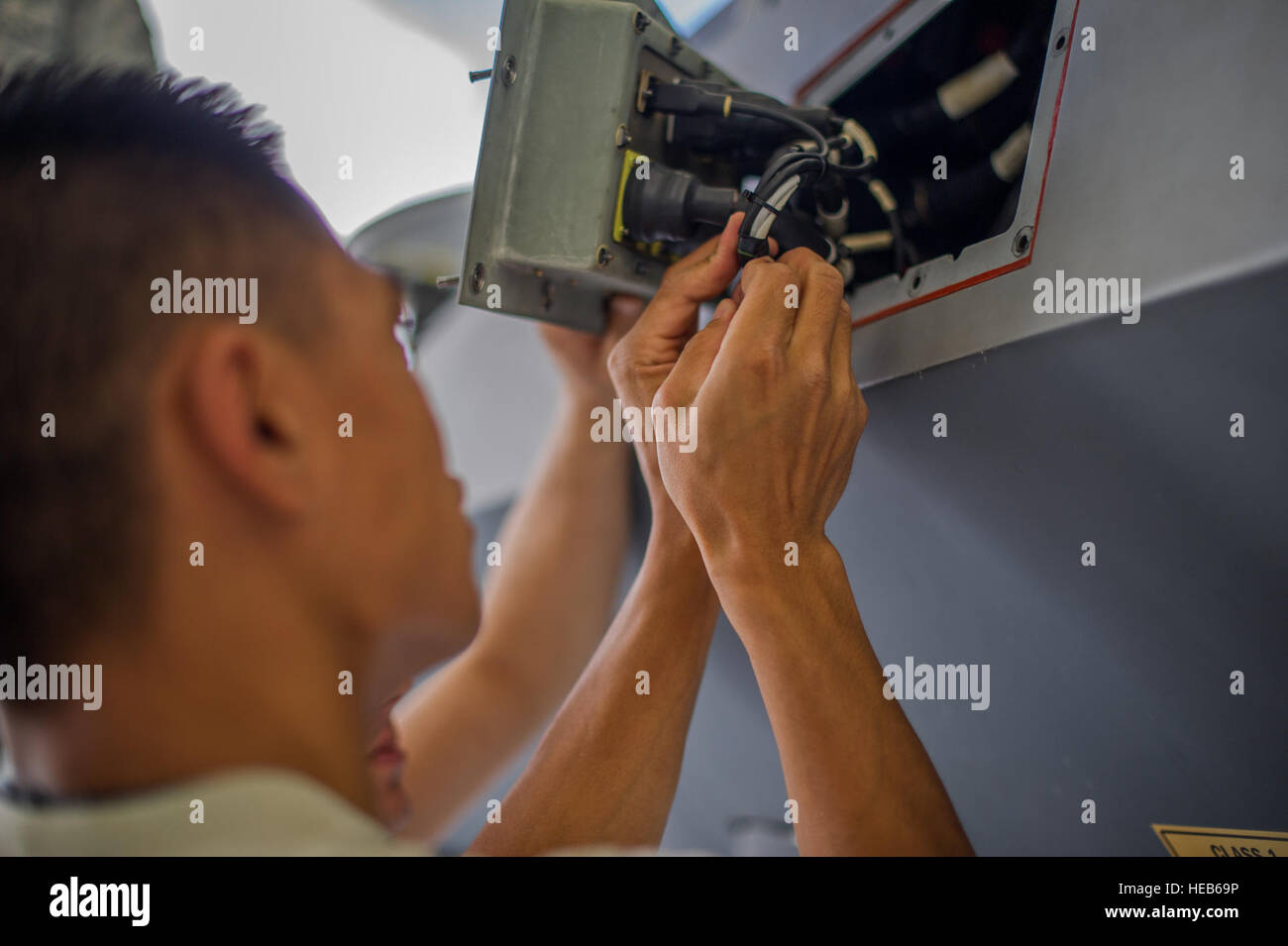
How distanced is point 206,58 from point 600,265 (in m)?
1.05

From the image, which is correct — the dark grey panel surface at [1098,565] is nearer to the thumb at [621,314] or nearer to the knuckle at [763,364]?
the knuckle at [763,364]

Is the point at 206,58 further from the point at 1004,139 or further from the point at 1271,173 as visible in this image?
the point at 1271,173

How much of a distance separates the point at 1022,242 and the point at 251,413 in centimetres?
54

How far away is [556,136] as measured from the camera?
70 cm

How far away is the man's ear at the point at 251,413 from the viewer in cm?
51

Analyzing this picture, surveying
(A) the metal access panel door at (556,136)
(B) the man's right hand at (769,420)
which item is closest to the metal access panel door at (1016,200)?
(B) the man's right hand at (769,420)

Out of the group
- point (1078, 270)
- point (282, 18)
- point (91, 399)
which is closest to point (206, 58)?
point (282, 18)

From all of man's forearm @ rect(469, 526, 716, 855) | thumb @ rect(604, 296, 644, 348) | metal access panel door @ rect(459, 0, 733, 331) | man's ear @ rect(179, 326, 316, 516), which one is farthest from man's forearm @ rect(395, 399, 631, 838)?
man's ear @ rect(179, 326, 316, 516)

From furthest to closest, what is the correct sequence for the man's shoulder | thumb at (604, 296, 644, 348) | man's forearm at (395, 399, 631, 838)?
man's forearm at (395, 399, 631, 838) → thumb at (604, 296, 644, 348) → the man's shoulder

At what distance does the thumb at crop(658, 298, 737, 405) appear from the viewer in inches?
25.6

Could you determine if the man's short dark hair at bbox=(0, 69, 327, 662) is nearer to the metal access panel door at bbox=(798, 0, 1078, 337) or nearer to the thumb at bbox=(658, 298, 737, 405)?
the thumb at bbox=(658, 298, 737, 405)

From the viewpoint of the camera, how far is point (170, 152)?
1.87 feet

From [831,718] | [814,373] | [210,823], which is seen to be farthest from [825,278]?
[210,823]

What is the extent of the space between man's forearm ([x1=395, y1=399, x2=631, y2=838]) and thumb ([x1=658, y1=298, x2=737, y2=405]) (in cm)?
48
